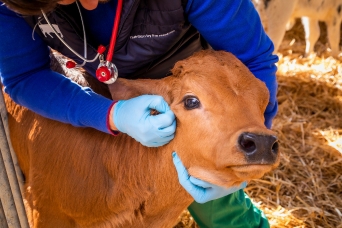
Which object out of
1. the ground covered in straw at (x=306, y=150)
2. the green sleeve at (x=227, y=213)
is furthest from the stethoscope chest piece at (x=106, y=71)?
the ground covered in straw at (x=306, y=150)

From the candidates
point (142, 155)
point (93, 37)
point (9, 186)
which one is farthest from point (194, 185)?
point (9, 186)

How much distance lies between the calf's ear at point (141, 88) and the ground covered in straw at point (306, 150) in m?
1.35

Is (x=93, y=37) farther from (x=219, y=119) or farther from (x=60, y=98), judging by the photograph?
(x=219, y=119)

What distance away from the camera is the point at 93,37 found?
184cm

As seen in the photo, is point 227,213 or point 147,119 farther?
point 227,213

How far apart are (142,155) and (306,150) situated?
2113 millimetres

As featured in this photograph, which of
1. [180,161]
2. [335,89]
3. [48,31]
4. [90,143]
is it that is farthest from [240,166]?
[335,89]

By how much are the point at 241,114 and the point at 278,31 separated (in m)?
2.88

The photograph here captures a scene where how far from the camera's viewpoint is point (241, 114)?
4.74ft

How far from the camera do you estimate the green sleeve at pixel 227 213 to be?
7.47 ft

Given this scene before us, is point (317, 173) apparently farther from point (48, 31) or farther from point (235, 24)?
point (48, 31)

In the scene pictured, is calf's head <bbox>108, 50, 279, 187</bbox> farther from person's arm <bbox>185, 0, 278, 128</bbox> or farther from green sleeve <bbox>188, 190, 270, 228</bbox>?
green sleeve <bbox>188, 190, 270, 228</bbox>

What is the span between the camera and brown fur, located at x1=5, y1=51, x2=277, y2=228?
4.83ft

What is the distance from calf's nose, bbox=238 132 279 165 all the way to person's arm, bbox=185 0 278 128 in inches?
20.8
